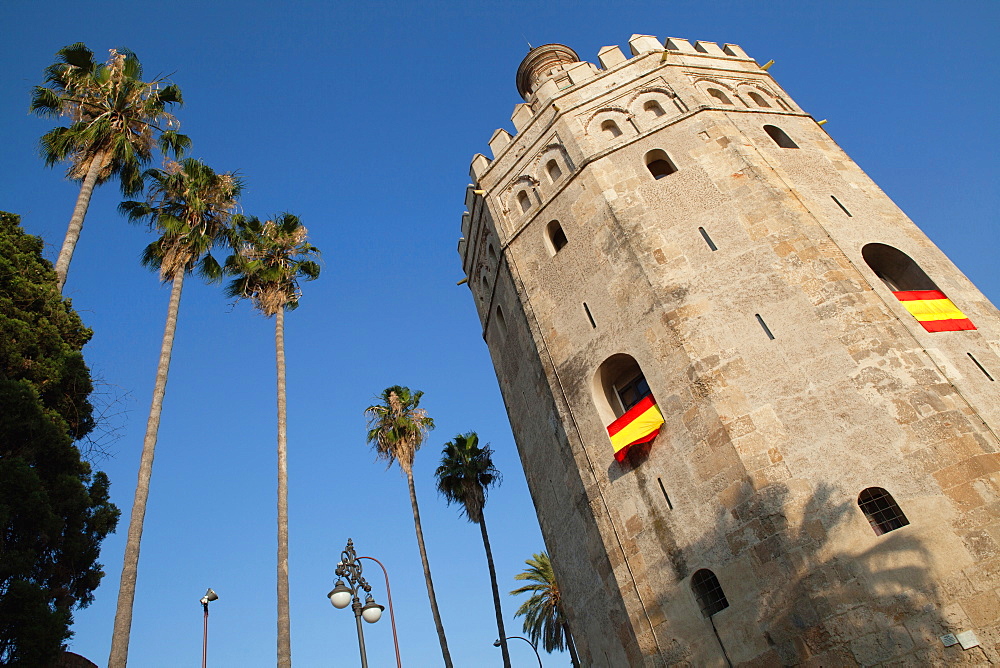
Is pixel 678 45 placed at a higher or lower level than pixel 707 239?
higher

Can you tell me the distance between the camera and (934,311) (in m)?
13.5

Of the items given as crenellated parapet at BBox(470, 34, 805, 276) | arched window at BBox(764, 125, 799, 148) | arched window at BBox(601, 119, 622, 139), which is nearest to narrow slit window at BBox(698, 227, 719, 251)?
crenellated parapet at BBox(470, 34, 805, 276)

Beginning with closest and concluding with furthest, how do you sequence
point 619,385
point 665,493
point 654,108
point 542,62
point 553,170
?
point 665,493, point 619,385, point 654,108, point 553,170, point 542,62

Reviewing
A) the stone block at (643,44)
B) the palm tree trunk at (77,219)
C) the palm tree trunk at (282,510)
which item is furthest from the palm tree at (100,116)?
the stone block at (643,44)

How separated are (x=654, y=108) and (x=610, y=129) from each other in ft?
4.50

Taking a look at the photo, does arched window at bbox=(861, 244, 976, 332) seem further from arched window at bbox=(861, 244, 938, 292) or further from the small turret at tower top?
the small turret at tower top

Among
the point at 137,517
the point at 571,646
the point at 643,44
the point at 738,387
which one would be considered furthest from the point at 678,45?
the point at 571,646

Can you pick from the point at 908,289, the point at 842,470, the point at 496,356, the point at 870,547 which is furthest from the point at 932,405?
the point at 496,356

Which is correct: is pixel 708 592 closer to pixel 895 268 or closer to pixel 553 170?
pixel 895 268

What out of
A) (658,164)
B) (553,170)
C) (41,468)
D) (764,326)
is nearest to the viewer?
(41,468)

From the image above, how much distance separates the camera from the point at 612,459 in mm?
14758

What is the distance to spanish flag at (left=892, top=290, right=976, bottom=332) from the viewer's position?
13.3 m

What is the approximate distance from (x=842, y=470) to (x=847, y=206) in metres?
6.99

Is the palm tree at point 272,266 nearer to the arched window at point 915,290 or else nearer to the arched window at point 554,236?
the arched window at point 554,236
